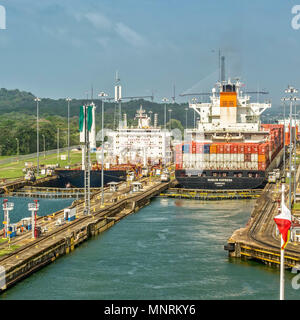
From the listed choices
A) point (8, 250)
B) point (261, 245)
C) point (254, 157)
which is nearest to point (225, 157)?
point (254, 157)

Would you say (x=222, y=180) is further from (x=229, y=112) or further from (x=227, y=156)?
(x=229, y=112)

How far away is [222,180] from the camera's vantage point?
245 ft

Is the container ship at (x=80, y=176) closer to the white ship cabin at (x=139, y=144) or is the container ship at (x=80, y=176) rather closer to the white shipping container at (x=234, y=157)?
the white ship cabin at (x=139, y=144)

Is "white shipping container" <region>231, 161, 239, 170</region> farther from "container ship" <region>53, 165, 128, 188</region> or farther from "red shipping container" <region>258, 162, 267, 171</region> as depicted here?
"container ship" <region>53, 165, 128, 188</region>

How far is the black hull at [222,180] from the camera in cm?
7400

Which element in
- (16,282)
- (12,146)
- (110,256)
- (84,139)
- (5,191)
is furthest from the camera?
(12,146)

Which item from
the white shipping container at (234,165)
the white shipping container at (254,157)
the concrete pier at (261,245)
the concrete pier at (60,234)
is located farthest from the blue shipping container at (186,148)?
the concrete pier at (261,245)

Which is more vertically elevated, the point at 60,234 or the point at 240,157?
the point at 240,157

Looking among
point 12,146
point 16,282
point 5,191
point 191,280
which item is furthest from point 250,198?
point 12,146

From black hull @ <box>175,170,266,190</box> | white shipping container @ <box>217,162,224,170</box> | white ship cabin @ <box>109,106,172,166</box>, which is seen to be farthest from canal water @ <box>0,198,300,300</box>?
white ship cabin @ <box>109,106,172,166</box>

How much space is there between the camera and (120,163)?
104 metres

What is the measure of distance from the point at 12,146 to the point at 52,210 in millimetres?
90826

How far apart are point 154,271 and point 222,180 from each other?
40253 millimetres
